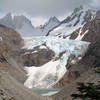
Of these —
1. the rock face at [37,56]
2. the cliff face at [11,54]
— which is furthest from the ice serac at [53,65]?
the cliff face at [11,54]

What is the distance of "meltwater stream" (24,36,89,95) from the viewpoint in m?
95.2

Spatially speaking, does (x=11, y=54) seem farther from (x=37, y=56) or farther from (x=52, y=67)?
(x=52, y=67)

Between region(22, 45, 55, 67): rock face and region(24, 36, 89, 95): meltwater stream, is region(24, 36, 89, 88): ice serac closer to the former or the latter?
region(24, 36, 89, 95): meltwater stream

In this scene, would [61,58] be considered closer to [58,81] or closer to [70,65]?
[70,65]

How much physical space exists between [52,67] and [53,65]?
1.29 m

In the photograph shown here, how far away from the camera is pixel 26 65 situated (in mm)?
111250

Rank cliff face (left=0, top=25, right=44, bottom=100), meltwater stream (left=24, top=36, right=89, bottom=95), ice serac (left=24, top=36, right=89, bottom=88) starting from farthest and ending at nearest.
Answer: ice serac (left=24, top=36, right=89, bottom=88) < meltwater stream (left=24, top=36, right=89, bottom=95) < cliff face (left=0, top=25, right=44, bottom=100)

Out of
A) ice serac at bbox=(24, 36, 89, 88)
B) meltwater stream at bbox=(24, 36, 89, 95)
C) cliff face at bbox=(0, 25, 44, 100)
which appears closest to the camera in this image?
cliff face at bbox=(0, 25, 44, 100)

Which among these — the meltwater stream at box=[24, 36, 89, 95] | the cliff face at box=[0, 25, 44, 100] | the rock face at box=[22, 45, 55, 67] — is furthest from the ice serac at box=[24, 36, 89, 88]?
the cliff face at box=[0, 25, 44, 100]

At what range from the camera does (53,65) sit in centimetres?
10344

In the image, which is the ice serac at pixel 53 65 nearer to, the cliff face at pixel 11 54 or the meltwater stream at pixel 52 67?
the meltwater stream at pixel 52 67

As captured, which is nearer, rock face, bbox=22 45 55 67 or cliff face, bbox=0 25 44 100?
cliff face, bbox=0 25 44 100

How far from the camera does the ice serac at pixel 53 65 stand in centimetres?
9562

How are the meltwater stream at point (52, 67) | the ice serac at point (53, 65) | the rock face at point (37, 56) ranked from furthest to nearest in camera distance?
the rock face at point (37, 56) < the ice serac at point (53, 65) < the meltwater stream at point (52, 67)
